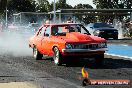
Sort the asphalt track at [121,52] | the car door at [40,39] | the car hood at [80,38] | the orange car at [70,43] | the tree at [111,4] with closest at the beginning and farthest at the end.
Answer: the orange car at [70,43] → the car hood at [80,38] → the car door at [40,39] → the asphalt track at [121,52] → the tree at [111,4]

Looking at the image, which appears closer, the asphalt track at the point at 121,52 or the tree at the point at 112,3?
the asphalt track at the point at 121,52

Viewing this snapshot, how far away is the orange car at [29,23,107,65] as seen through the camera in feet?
42.9

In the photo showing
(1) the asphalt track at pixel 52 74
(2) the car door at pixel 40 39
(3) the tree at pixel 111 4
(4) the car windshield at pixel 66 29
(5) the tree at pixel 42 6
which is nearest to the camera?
(1) the asphalt track at pixel 52 74

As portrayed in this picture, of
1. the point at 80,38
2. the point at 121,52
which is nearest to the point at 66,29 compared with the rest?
the point at 80,38

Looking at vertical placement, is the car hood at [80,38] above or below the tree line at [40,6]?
below

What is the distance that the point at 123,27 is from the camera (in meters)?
41.8

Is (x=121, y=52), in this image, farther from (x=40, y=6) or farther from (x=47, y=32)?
(x=40, y=6)

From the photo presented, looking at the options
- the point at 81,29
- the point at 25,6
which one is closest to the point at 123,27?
the point at 81,29

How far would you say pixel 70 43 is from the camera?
42.9ft

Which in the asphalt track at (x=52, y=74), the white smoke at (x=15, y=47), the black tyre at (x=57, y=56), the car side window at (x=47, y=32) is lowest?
the white smoke at (x=15, y=47)

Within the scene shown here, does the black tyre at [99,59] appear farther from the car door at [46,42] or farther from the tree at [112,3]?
the tree at [112,3]

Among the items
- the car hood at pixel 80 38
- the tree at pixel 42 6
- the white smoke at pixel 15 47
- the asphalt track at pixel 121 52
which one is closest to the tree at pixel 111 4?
the tree at pixel 42 6

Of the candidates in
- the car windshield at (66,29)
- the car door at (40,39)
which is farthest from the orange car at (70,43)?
the car door at (40,39)

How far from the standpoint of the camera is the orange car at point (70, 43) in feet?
42.9
